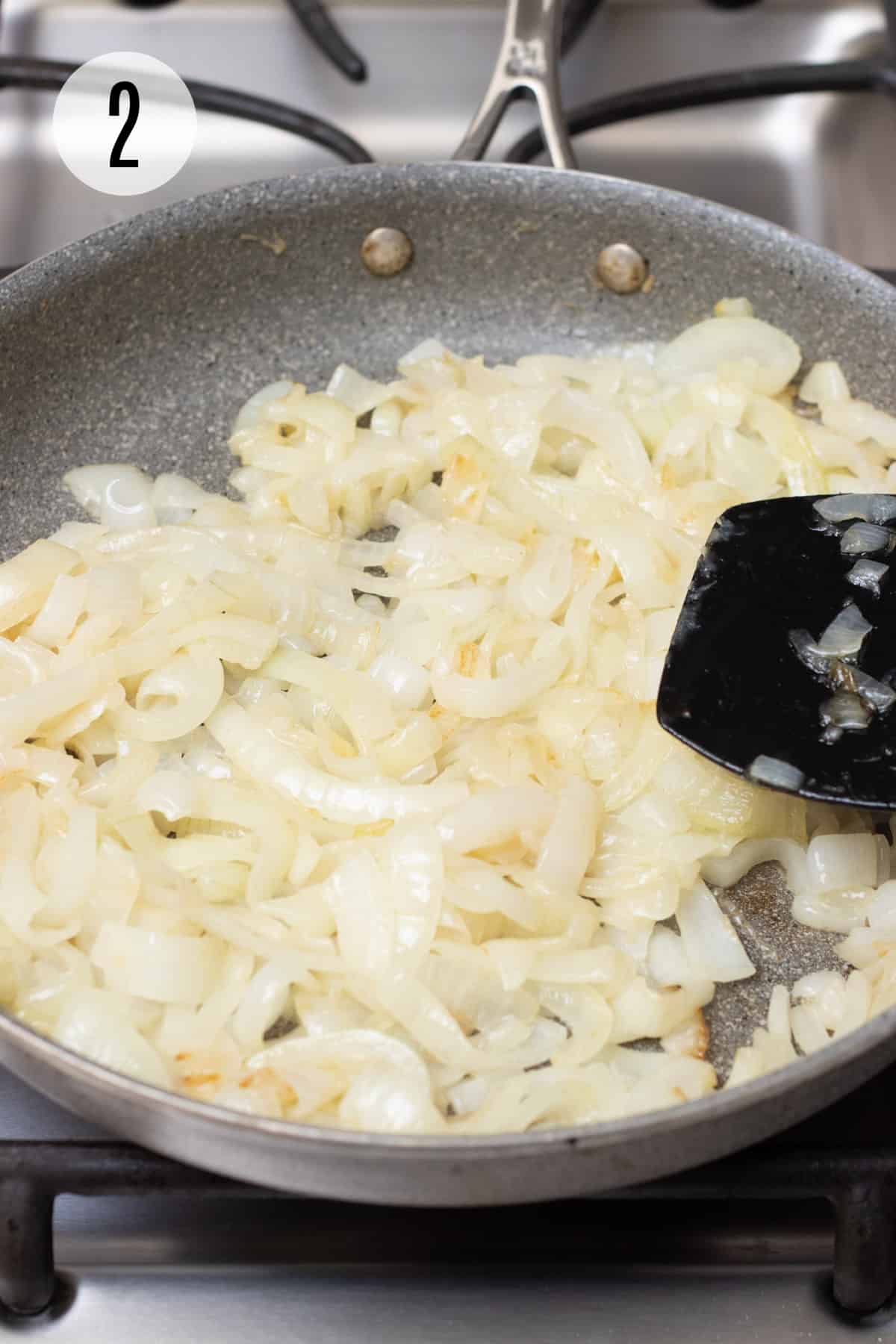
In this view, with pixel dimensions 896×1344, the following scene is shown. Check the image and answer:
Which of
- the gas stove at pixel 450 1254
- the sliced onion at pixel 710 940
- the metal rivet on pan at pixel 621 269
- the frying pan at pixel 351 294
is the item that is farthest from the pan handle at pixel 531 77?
the gas stove at pixel 450 1254

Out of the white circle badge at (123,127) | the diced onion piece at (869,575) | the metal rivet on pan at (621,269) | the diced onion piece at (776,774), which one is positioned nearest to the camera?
the diced onion piece at (776,774)

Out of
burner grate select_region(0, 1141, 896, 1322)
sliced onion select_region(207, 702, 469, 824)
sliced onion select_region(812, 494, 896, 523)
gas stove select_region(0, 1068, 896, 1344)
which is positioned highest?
sliced onion select_region(812, 494, 896, 523)

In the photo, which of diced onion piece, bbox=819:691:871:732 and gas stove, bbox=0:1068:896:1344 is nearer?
gas stove, bbox=0:1068:896:1344

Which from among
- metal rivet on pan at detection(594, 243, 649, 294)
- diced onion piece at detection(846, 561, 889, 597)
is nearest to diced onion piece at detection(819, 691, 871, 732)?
diced onion piece at detection(846, 561, 889, 597)

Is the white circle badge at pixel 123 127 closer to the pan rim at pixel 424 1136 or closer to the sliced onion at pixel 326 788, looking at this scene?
the sliced onion at pixel 326 788

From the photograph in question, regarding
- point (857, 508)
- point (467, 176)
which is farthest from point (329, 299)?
point (857, 508)

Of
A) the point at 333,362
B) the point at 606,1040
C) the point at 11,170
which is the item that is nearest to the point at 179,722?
the point at 606,1040

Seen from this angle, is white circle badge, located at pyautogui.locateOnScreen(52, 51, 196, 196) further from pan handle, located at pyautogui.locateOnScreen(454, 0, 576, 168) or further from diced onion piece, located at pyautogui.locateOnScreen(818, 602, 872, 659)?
diced onion piece, located at pyautogui.locateOnScreen(818, 602, 872, 659)

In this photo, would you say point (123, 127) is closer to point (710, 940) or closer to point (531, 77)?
point (531, 77)
